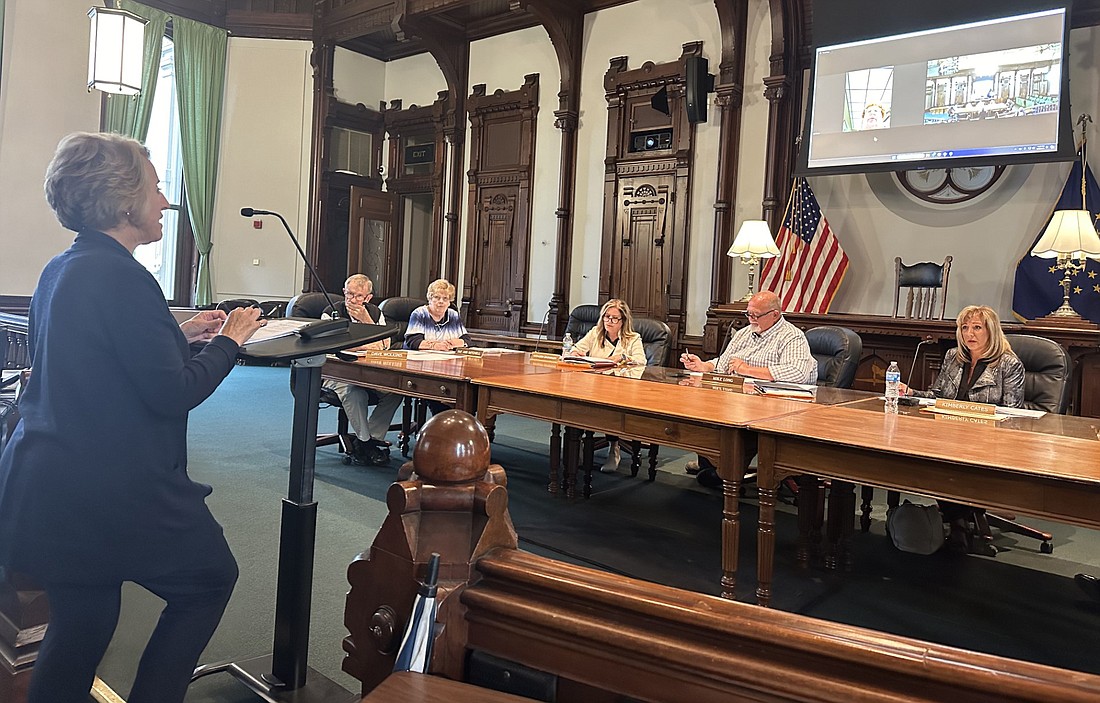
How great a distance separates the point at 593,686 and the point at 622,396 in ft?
7.30

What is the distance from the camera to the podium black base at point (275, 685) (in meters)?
1.68

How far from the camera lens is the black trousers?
1.21 metres

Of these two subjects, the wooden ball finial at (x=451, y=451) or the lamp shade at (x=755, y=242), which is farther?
the lamp shade at (x=755, y=242)

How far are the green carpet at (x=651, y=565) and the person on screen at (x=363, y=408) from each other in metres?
0.12

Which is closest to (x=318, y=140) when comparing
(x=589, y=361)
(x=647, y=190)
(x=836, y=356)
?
(x=647, y=190)

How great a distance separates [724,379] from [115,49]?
400 centimetres

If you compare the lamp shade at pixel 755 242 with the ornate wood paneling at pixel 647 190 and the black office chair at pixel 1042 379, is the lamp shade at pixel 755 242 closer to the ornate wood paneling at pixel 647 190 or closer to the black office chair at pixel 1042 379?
the ornate wood paneling at pixel 647 190

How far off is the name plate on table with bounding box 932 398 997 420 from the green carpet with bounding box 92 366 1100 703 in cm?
69

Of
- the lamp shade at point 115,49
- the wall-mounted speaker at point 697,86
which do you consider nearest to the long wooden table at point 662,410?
the lamp shade at point 115,49

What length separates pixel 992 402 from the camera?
129 inches

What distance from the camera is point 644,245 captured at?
6.89 metres

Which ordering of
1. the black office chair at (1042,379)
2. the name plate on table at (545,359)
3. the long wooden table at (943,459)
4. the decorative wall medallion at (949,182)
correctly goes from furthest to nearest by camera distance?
1. the decorative wall medallion at (949,182)
2. the name plate on table at (545,359)
3. the black office chair at (1042,379)
4. the long wooden table at (943,459)

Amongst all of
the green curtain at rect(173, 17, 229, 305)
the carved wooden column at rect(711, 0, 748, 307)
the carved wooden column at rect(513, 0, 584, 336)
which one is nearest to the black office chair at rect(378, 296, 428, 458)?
the carved wooden column at rect(513, 0, 584, 336)

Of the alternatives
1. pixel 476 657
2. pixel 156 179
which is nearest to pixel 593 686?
pixel 476 657
